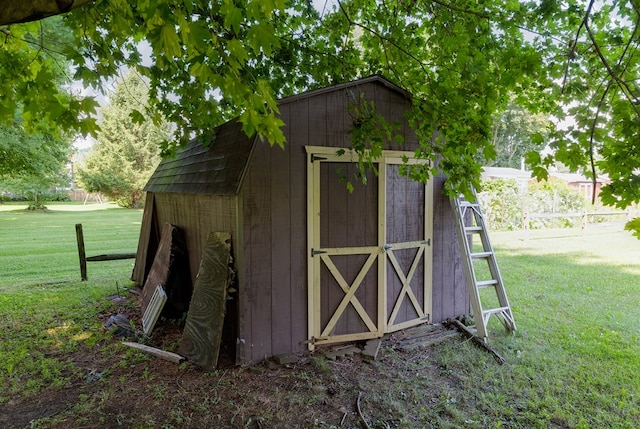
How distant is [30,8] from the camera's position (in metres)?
1.21

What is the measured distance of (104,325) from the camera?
5035 millimetres

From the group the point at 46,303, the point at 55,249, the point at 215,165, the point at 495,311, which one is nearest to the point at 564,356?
the point at 495,311

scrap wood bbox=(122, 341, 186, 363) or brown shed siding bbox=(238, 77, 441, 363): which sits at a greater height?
brown shed siding bbox=(238, 77, 441, 363)

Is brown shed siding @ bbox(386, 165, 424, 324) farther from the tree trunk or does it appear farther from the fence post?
the fence post

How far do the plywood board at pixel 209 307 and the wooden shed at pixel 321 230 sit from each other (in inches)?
6.0

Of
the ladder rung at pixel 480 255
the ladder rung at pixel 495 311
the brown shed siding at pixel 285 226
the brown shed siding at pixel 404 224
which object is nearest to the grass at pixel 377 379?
the ladder rung at pixel 495 311

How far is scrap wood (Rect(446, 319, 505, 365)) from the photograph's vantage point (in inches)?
160

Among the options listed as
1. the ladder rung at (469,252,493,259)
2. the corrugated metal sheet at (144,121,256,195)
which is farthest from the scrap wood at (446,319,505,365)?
the corrugated metal sheet at (144,121,256,195)

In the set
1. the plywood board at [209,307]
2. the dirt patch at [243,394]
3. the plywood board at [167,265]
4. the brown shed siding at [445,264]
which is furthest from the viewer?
the plywood board at [167,265]

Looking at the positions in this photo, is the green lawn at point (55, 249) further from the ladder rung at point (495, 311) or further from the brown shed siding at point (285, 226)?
the ladder rung at point (495, 311)

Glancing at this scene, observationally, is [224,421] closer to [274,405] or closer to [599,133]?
[274,405]

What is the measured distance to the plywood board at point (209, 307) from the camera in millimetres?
3791

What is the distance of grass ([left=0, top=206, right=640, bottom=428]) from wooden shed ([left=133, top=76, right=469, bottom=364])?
50 centimetres

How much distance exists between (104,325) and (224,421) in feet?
9.94
